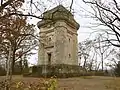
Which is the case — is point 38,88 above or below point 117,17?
below

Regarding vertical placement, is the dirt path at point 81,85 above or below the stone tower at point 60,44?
below

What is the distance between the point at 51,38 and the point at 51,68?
5.18 meters

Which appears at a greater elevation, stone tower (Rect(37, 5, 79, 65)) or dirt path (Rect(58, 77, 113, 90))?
stone tower (Rect(37, 5, 79, 65))

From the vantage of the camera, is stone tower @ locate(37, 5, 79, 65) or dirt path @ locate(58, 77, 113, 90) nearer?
dirt path @ locate(58, 77, 113, 90)

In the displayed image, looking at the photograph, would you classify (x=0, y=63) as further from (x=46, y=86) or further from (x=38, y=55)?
(x=46, y=86)

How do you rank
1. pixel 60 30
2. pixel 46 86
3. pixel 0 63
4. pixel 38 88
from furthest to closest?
pixel 0 63 → pixel 60 30 → pixel 38 88 → pixel 46 86

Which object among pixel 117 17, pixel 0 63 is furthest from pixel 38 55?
pixel 117 17

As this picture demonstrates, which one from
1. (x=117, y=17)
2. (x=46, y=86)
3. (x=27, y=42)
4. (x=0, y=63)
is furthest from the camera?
(x=0, y=63)

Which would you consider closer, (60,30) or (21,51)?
(60,30)

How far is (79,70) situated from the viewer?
34594mm

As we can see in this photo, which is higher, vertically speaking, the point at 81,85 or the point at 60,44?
the point at 60,44

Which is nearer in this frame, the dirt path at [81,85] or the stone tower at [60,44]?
the dirt path at [81,85]

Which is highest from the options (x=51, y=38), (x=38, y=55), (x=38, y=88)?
(x=51, y=38)

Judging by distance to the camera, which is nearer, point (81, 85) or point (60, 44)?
point (81, 85)
